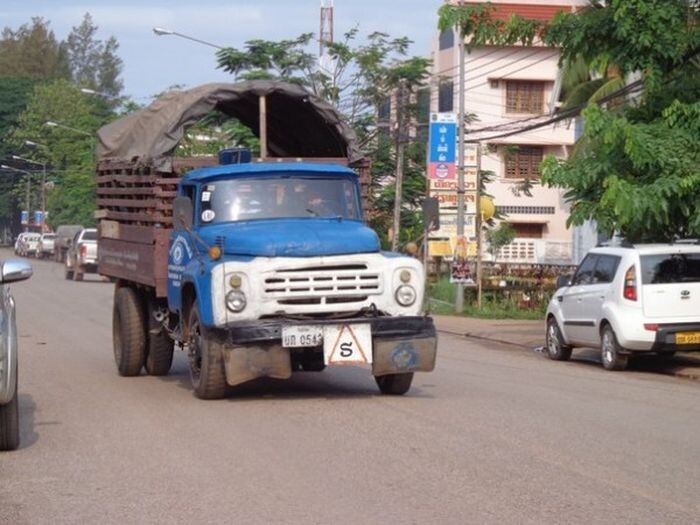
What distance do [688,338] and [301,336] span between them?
288 inches

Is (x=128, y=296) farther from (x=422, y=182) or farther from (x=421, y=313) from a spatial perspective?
(x=422, y=182)

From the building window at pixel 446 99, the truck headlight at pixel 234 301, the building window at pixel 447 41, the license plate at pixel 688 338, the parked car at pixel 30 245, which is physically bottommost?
the license plate at pixel 688 338

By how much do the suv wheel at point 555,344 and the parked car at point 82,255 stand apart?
29829 millimetres

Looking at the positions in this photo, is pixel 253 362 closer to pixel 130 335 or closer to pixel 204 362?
pixel 204 362

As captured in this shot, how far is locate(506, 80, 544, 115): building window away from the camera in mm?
56312

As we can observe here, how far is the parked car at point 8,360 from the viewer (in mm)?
9844

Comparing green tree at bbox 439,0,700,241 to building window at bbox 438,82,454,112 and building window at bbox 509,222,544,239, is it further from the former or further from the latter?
building window at bbox 509,222,544,239

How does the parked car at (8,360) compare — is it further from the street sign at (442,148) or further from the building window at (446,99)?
the building window at (446,99)

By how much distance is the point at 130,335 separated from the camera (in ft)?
52.5

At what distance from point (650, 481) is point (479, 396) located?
5049 millimetres

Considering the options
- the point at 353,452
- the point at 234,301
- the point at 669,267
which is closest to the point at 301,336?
the point at 234,301

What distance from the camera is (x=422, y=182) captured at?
133 feet

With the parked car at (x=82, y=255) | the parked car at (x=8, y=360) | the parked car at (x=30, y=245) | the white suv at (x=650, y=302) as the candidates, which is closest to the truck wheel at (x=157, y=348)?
the parked car at (x=8, y=360)

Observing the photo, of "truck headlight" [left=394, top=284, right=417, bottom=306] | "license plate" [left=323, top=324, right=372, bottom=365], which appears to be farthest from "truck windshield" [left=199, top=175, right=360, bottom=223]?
"license plate" [left=323, top=324, right=372, bottom=365]
